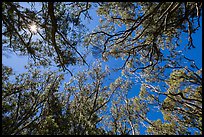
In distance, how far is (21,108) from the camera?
28.0 ft

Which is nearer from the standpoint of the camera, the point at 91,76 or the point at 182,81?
the point at 182,81

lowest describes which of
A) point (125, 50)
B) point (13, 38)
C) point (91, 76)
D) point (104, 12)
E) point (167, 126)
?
point (167, 126)

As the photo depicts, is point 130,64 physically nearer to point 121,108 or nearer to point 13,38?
point 13,38

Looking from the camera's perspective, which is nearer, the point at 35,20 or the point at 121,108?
the point at 35,20

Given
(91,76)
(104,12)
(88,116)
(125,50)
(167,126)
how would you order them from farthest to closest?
1. (91,76)
2. (167,126)
3. (88,116)
4. (125,50)
5. (104,12)

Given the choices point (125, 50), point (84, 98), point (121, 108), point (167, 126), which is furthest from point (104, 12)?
point (121, 108)

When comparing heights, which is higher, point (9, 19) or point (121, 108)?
point (121, 108)

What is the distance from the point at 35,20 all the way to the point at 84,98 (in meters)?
5.78

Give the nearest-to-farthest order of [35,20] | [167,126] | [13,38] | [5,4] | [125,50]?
[5,4] < [35,20] < [13,38] < [125,50] < [167,126]

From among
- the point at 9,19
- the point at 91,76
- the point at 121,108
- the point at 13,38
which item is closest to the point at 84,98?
the point at 91,76

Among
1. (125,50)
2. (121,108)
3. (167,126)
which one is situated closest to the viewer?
(125,50)

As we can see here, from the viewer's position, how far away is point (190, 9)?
5.09 metres

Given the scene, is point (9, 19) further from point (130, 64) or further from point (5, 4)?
point (130, 64)

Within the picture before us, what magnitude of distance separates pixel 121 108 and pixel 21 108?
5.76 metres
